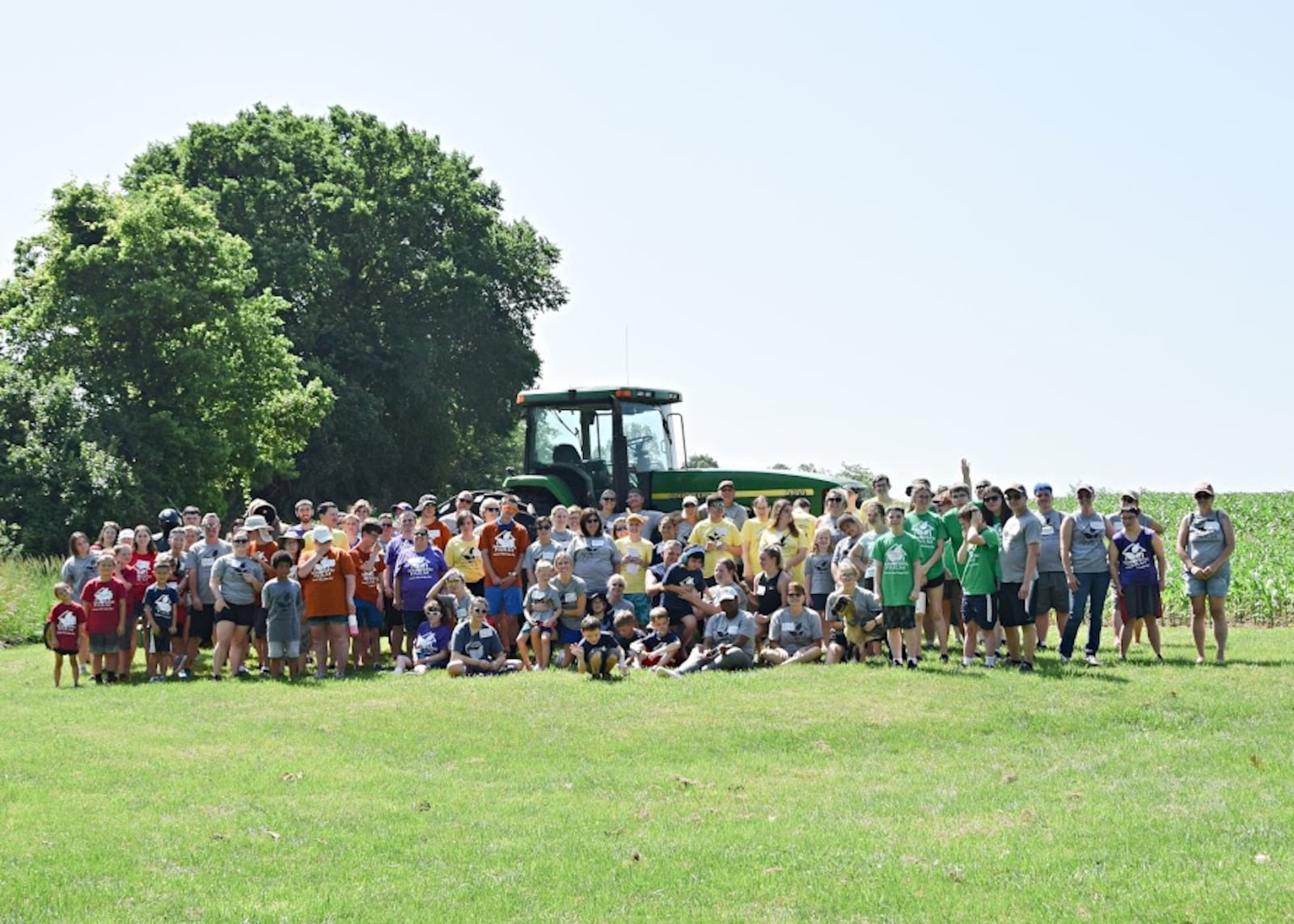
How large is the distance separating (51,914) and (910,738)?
6.82m

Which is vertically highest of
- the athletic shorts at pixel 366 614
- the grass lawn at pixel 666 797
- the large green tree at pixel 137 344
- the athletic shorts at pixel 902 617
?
the large green tree at pixel 137 344

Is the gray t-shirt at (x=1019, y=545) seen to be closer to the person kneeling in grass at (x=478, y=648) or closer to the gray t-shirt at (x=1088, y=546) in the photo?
the gray t-shirt at (x=1088, y=546)

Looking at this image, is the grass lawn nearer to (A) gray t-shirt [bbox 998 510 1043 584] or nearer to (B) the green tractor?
(A) gray t-shirt [bbox 998 510 1043 584]

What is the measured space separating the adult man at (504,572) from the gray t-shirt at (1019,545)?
548cm

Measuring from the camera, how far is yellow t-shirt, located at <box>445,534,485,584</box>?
57.7 ft

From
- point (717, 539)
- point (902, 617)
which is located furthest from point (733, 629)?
point (902, 617)

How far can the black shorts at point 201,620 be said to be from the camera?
1722 cm

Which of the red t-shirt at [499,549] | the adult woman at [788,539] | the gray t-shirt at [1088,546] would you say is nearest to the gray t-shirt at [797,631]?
the adult woman at [788,539]

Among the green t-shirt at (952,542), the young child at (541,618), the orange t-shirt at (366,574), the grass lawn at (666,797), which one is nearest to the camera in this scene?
the grass lawn at (666,797)

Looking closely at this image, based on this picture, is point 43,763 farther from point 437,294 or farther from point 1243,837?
point 437,294

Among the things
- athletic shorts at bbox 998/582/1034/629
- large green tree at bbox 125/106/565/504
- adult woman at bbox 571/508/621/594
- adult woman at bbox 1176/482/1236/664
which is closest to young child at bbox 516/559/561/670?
adult woman at bbox 571/508/621/594

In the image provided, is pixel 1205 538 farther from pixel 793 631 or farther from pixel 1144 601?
pixel 793 631

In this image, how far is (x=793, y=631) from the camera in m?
15.7

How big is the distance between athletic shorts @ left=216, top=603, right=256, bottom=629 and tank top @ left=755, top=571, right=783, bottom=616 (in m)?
5.55
